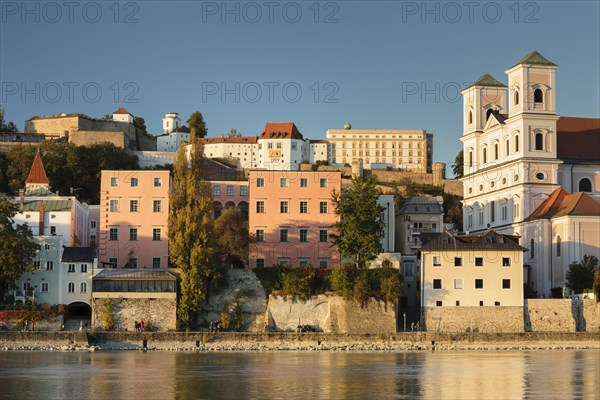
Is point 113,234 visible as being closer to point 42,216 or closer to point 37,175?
point 42,216

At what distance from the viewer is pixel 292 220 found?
8144 centimetres

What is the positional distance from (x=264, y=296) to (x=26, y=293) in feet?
50.7

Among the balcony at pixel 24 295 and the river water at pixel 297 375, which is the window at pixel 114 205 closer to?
the balcony at pixel 24 295

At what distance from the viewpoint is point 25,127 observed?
154m

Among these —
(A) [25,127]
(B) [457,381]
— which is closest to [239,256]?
(B) [457,381]

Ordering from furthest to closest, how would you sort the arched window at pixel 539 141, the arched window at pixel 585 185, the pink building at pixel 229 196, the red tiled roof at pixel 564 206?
the arched window at pixel 585 185 < the arched window at pixel 539 141 < the pink building at pixel 229 196 < the red tiled roof at pixel 564 206

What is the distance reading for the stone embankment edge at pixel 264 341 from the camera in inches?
Result: 2808

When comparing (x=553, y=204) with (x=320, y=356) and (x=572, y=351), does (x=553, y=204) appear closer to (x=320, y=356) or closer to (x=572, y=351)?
(x=572, y=351)

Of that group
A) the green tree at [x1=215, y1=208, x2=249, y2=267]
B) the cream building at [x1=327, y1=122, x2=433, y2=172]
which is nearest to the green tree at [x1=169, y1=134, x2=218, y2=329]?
the green tree at [x1=215, y1=208, x2=249, y2=267]

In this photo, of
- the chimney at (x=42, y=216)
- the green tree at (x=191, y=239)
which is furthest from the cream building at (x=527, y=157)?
the chimney at (x=42, y=216)

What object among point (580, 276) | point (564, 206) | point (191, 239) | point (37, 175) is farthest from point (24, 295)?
point (564, 206)

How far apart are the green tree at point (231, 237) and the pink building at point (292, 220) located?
2.13 feet

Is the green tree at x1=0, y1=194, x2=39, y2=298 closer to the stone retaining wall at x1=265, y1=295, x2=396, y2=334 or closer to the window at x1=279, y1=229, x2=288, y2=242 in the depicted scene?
the stone retaining wall at x1=265, y1=295, x2=396, y2=334

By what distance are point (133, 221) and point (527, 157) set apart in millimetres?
34133
